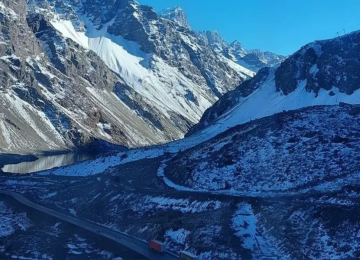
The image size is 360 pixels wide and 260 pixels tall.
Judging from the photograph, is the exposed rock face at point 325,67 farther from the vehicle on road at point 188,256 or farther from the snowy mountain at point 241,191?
the vehicle on road at point 188,256

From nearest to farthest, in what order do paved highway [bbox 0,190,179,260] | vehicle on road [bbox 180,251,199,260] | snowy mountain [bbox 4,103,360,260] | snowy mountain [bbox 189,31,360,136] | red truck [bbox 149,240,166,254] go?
vehicle on road [bbox 180,251,199,260] < paved highway [bbox 0,190,179,260] < red truck [bbox 149,240,166,254] < snowy mountain [bbox 4,103,360,260] < snowy mountain [bbox 189,31,360,136]

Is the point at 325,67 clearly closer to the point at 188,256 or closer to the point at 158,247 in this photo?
the point at 158,247

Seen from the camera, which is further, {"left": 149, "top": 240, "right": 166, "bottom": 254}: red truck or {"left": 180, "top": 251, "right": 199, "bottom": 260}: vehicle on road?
{"left": 149, "top": 240, "right": 166, "bottom": 254}: red truck

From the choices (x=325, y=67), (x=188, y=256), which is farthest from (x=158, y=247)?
(x=325, y=67)

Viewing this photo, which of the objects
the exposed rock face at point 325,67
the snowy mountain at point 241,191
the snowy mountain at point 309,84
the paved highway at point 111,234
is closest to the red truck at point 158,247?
the paved highway at point 111,234

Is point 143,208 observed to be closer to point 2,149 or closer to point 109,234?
point 109,234

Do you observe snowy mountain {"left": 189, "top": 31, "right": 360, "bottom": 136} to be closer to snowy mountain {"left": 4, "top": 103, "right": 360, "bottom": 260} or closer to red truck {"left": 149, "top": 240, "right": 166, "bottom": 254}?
snowy mountain {"left": 4, "top": 103, "right": 360, "bottom": 260}

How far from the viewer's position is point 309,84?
439ft

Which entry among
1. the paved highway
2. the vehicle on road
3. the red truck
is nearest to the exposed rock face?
the paved highway

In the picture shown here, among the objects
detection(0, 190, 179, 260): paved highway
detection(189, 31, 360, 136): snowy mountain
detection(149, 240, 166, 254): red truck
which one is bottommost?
detection(0, 190, 179, 260): paved highway

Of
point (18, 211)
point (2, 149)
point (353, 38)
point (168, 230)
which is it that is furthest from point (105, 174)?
point (2, 149)

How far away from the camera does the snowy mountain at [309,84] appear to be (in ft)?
407

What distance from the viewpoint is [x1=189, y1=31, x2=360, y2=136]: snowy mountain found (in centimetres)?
12400

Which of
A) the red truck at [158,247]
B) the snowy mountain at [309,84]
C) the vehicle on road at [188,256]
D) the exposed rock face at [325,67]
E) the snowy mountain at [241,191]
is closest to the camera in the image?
the vehicle on road at [188,256]
